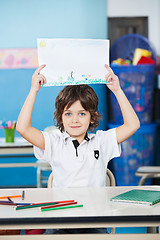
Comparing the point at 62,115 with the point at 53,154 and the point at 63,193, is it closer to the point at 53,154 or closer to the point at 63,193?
the point at 53,154

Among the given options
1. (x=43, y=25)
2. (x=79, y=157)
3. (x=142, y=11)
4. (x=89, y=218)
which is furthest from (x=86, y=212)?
(x=142, y=11)

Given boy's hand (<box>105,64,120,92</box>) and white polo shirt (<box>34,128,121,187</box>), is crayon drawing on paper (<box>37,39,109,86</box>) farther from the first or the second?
white polo shirt (<box>34,128,121,187</box>)

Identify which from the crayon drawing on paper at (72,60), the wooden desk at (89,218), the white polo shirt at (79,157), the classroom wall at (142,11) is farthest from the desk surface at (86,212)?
the classroom wall at (142,11)

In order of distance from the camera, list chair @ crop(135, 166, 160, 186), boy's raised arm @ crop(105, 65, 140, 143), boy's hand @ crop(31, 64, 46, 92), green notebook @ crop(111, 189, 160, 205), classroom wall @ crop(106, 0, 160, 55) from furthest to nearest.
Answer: classroom wall @ crop(106, 0, 160, 55)
chair @ crop(135, 166, 160, 186)
boy's raised arm @ crop(105, 65, 140, 143)
boy's hand @ crop(31, 64, 46, 92)
green notebook @ crop(111, 189, 160, 205)

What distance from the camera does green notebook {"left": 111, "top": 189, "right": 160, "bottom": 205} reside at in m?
1.30

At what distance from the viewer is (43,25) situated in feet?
14.5

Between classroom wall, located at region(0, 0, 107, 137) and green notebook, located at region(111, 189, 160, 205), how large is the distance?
3.00m

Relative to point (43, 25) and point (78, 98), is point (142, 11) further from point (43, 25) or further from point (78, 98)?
point (78, 98)

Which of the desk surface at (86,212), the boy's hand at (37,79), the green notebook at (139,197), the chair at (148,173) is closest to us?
the desk surface at (86,212)

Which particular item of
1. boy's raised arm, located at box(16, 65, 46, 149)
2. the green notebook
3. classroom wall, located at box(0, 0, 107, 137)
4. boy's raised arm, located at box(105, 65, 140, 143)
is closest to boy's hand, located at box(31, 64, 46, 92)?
boy's raised arm, located at box(16, 65, 46, 149)

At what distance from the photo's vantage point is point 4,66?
14.6ft

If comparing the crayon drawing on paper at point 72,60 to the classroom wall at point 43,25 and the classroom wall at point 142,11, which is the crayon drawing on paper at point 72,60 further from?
the classroom wall at point 142,11

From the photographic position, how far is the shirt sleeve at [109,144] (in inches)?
68.1

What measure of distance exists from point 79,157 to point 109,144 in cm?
15
